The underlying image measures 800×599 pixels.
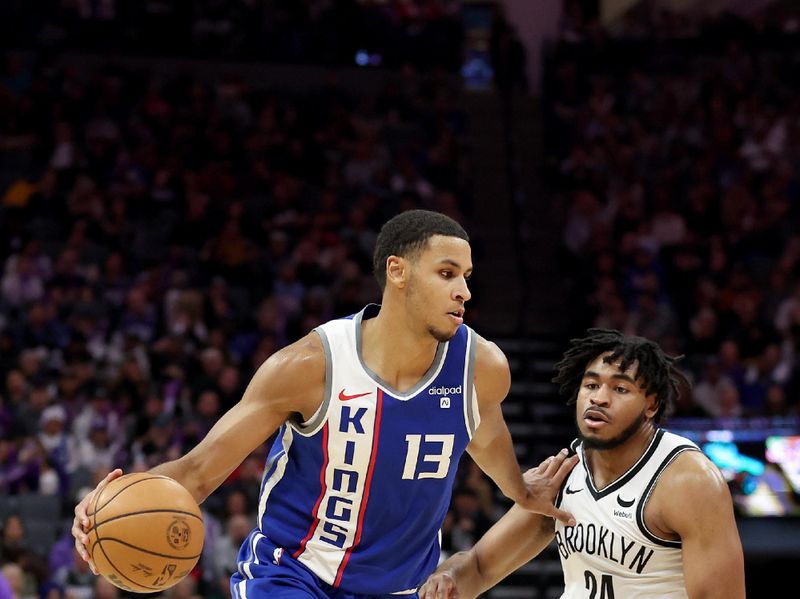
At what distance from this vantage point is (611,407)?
4.43 meters

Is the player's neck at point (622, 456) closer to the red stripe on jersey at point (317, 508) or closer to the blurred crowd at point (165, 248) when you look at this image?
the red stripe on jersey at point (317, 508)

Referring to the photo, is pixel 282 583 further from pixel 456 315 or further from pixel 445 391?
pixel 456 315

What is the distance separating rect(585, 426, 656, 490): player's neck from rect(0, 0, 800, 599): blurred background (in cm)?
493

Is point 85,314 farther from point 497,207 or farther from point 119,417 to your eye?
point 497,207

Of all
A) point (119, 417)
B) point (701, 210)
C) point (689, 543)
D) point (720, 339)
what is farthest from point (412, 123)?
point (689, 543)

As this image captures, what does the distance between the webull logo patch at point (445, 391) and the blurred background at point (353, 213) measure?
4.98 meters

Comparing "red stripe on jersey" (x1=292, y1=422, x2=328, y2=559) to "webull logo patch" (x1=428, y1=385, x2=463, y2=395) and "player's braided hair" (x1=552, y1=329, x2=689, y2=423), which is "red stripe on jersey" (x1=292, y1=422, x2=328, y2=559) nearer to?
"webull logo patch" (x1=428, y1=385, x2=463, y2=395)

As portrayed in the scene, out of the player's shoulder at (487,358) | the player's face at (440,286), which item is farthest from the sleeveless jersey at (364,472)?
the player's face at (440,286)

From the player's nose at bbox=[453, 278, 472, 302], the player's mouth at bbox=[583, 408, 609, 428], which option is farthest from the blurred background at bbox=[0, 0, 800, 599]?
the player's nose at bbox=[453, 278, 472, 302]

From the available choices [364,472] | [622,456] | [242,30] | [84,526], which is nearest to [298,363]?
[364,472]

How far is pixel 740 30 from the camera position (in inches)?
631

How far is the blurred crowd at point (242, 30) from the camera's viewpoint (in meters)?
14.6

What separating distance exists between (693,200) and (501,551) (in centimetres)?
914

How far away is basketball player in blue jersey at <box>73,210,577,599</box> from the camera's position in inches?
162
